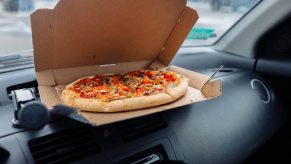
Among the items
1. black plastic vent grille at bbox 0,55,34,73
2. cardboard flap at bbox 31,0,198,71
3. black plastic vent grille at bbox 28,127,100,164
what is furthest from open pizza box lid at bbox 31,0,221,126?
black plastic vent grille at bbox 0,55,34,73

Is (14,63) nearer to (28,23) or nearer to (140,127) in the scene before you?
(28,23)

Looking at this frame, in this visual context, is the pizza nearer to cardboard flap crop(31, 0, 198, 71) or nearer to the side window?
cardboard flap crop(31, 0, 198, 71)

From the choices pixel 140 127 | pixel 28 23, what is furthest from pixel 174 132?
pixel 28 23

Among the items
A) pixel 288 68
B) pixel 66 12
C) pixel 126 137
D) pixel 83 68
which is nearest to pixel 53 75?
pixel 83 68

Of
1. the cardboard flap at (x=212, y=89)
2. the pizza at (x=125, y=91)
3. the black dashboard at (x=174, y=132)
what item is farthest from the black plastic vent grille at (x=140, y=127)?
the cardboard flap at (x=212, y=89)

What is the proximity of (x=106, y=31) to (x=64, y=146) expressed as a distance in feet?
1.66

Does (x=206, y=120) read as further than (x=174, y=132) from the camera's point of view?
Yes

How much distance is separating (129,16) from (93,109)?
0.44 metres

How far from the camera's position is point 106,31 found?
1360 mm

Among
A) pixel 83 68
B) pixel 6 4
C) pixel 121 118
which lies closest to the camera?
pixel 121 118

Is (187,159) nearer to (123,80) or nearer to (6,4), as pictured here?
(123,80)

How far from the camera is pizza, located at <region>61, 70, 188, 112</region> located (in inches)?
46.1

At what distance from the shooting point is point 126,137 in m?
1.27

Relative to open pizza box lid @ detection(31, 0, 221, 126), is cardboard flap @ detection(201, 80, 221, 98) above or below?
below
